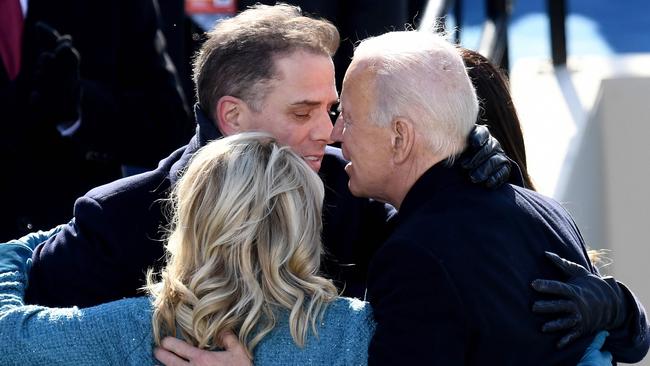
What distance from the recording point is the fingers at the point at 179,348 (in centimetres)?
249

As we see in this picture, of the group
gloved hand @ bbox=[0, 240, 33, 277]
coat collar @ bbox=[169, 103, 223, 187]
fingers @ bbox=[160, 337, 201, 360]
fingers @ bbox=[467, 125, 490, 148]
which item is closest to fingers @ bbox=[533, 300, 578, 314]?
fingers @ bbox=[467, 125, 490, 148]

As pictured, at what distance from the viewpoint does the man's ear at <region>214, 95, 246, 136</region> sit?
10.1 feet

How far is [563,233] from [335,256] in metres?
0.65

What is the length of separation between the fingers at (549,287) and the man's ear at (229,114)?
0.93 m

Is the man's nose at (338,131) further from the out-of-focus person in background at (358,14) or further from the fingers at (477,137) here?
the out-of-focus person in background at (358,14)

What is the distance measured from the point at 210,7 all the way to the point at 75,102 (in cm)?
259

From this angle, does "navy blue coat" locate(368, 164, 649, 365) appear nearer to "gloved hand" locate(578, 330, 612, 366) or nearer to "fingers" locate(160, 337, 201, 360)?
"gloved hand" locate(578, 330, 612, 366)

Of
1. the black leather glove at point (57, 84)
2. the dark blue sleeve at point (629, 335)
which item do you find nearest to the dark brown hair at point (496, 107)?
the dark blue sleeve at point (629, 335)

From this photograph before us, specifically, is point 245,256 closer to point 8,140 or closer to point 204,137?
point 204,137

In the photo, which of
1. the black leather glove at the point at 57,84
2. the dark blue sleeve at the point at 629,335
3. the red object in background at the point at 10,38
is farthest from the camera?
the red object in background at the point at 10,38

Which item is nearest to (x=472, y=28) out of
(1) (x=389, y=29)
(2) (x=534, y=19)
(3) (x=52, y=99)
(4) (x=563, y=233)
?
(2) (x=534, y=19)

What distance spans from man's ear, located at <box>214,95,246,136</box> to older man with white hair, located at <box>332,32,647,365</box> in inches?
14.7

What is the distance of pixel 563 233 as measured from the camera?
2641mm

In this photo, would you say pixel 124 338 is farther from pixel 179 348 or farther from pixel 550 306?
pixel 550 306
